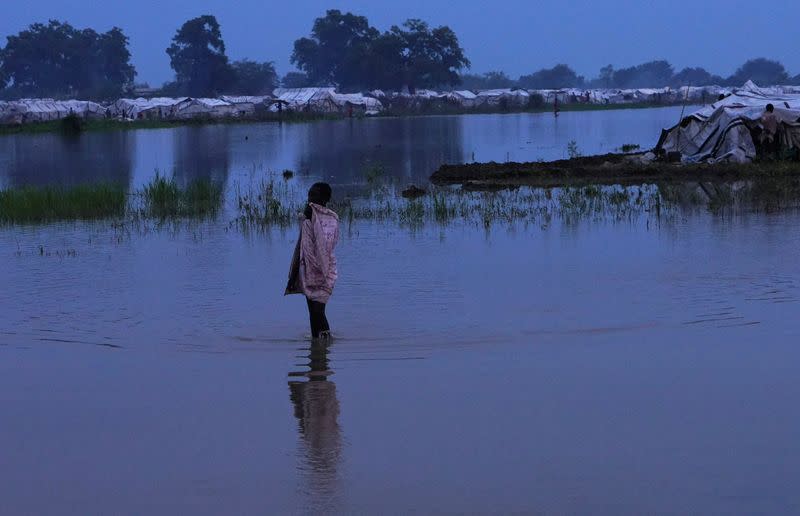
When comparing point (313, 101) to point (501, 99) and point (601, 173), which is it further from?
point (601, 173)

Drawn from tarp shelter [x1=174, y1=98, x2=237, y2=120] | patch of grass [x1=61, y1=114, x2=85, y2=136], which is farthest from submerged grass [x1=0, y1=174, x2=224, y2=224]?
tarp shelter [x1=174, y1=98, x2=237, y2=120]

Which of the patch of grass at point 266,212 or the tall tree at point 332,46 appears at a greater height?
the tall tree at point 332,46

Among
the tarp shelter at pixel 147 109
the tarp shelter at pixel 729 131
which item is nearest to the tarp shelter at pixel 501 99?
the tarp shelter at pixel 147 109

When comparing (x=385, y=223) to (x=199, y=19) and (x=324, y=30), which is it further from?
(x=324, y=30)

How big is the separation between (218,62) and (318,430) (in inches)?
4130

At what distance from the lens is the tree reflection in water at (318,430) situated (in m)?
4.48

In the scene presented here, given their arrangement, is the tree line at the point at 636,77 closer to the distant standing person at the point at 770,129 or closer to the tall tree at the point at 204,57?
the tall tree at the point at 204,57

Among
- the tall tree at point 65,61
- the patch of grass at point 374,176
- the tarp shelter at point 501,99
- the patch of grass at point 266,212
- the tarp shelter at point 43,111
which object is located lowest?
the patch of grass at point 266,212

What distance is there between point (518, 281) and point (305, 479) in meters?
5.39

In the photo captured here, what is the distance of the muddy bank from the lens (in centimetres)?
1852

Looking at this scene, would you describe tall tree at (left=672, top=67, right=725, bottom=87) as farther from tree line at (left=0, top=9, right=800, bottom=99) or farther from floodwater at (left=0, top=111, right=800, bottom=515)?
floodwater at (left=0, top=111, right=800, bottom=515)

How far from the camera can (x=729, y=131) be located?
20094mm

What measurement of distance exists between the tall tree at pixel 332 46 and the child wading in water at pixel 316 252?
104 m

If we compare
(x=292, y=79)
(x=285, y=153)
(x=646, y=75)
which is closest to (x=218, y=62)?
(x=292, y=79)
